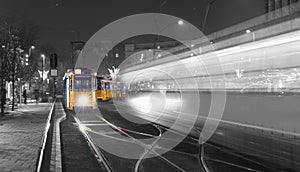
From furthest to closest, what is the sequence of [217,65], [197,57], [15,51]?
1. [15,51]
2. [197,57]
3. [217,65]

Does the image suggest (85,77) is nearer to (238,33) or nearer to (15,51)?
(15,51)

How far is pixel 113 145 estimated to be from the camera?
11.8 meters

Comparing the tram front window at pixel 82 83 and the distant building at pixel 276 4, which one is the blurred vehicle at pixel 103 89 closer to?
the tram front window at pixel 82 83

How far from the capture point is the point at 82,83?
88.3 ft

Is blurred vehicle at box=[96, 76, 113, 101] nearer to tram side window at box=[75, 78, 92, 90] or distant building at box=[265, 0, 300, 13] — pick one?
tram side window at box=[75, 78, 92, 90]

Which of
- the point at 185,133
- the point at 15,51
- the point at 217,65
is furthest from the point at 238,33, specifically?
the point at 15,51

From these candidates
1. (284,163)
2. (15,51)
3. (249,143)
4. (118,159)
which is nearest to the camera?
(284,163)

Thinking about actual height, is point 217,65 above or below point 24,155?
above

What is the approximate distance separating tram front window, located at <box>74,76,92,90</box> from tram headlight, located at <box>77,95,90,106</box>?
699 mm

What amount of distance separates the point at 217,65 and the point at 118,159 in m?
12.8

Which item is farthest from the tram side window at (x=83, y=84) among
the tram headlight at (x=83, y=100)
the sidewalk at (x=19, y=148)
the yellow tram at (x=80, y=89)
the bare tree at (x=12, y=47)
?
the sidewalk at (x=19, y=148)

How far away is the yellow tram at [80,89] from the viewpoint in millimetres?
26672

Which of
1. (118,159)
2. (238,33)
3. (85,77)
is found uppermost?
(238,33)

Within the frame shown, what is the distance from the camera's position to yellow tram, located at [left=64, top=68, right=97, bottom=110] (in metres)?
26.7
